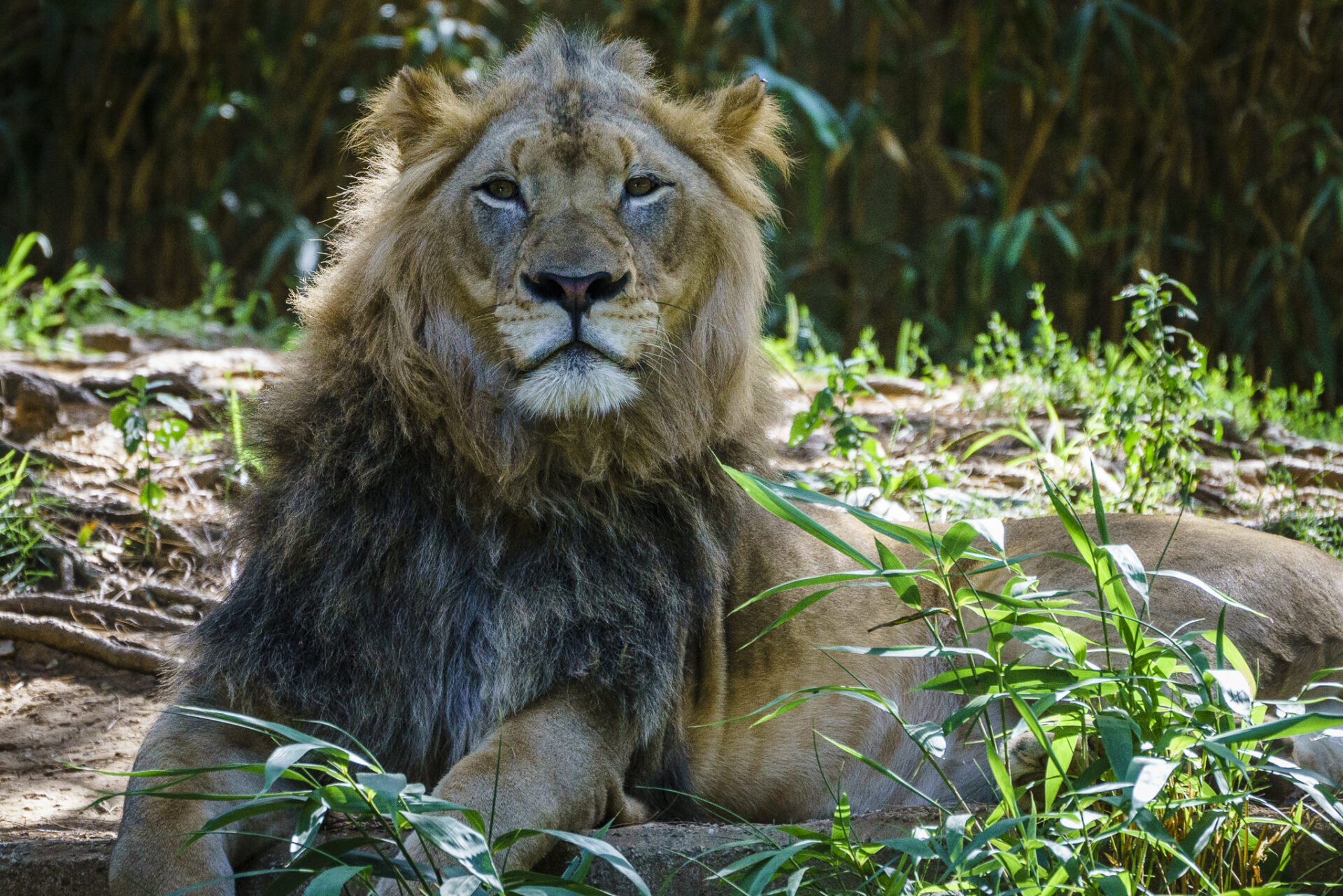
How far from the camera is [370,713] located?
241 centimetres

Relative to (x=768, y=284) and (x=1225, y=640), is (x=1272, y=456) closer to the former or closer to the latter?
(x=768, y=284)

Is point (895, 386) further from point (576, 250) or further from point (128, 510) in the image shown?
point (576, 250)

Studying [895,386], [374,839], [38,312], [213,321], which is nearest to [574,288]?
[374,839]

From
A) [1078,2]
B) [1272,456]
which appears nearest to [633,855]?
[1272,456]

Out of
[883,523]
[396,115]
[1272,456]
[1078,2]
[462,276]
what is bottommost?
[1272,456]

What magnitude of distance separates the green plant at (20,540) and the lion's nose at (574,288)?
183 centimetres

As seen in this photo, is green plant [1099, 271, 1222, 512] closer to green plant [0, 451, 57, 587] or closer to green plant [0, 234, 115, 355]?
green plant [0, 451, 57, 587]

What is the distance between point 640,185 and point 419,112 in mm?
506

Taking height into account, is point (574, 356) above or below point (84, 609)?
above

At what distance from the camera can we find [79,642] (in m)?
3.18

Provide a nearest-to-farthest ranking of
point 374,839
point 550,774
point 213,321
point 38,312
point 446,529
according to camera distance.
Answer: point 374,839, point 550,774, point 446,529, point 38,312, point 213,321

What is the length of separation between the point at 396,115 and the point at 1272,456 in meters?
3.18

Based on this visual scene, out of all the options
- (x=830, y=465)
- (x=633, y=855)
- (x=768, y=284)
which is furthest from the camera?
(x=830, y=465)

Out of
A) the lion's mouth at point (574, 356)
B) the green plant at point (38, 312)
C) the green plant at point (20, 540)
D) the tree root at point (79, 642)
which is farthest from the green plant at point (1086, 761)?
the green plant at point (38, 312)
